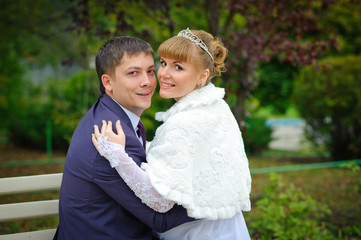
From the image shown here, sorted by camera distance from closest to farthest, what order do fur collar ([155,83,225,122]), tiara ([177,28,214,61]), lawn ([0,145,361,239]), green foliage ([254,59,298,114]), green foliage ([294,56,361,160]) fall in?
fur collar ([155,83,225,122]) < tiara ([177,28,214,61]) < lawn ([0,145,361,239]) < green foliage ([294,56,361,160]) < green foliage ([254,59,298,114])

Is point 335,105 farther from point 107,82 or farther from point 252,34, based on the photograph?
point 107,82

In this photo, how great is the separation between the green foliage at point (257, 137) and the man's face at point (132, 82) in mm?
8695

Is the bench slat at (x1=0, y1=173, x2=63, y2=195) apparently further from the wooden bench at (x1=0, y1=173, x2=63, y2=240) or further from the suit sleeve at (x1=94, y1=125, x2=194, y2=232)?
the suit sleeve at (x1=94, y1=125, x2=194, y2=232)

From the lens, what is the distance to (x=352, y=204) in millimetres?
5777

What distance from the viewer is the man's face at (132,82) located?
2.37 metres

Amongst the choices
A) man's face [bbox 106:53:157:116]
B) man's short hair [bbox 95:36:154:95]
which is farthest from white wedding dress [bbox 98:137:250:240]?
man's short hair [bbox 95:36:154:95]

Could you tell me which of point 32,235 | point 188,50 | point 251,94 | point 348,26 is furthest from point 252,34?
point 348,26

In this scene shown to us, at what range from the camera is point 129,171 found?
2.00 meters

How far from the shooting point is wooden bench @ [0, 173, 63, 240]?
8.34 ft

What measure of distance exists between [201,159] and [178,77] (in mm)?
549

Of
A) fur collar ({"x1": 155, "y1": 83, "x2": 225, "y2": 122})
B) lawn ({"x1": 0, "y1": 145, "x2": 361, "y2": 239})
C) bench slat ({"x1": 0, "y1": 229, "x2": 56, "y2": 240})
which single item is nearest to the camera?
fur collar ({"x1": 155, "y1": 83, "x2": 225, "y2": 122})

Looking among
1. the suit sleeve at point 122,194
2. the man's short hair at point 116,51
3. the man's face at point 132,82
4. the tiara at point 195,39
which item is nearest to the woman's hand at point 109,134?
the suit sleeve at point 122,194

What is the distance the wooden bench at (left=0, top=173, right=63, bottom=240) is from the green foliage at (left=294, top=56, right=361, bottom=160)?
24.1 ft

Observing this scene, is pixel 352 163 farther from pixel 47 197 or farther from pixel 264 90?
pixel 264 90
